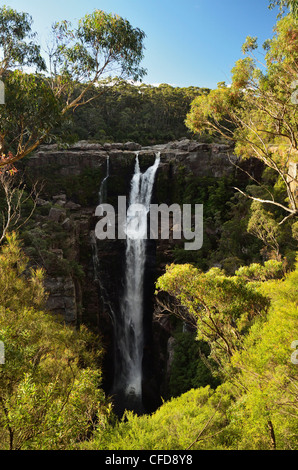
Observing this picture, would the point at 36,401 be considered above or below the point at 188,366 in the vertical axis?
above

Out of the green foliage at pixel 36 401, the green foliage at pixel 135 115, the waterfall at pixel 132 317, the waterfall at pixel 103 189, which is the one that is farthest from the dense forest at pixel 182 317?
the green foliage at pixel 135 115

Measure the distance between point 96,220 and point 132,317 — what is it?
886cm

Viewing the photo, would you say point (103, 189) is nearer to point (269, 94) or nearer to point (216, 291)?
point (269, 94)

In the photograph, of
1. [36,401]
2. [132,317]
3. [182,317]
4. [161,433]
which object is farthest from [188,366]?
[36,401]

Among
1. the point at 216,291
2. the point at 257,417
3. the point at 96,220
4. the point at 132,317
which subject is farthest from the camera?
the point at 96,220

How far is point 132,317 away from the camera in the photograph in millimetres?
20703

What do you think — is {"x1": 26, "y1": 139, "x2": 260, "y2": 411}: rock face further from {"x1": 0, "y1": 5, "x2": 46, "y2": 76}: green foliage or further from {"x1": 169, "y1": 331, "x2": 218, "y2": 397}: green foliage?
{"x1": 0, "y1": 5, "x2": 46, "y2": 76}: green foliage

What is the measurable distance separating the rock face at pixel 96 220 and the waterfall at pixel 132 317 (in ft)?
1.77

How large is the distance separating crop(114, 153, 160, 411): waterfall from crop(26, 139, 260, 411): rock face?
1.77ft

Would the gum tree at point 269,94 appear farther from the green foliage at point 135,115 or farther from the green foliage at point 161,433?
the green foliage at point 135,115

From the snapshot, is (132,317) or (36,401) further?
(132,317)

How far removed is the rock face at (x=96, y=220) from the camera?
18.3 meters

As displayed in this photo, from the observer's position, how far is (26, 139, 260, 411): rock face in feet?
60.1

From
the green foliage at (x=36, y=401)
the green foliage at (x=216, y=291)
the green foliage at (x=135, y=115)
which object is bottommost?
the green foliage at (x=36, y=401)
